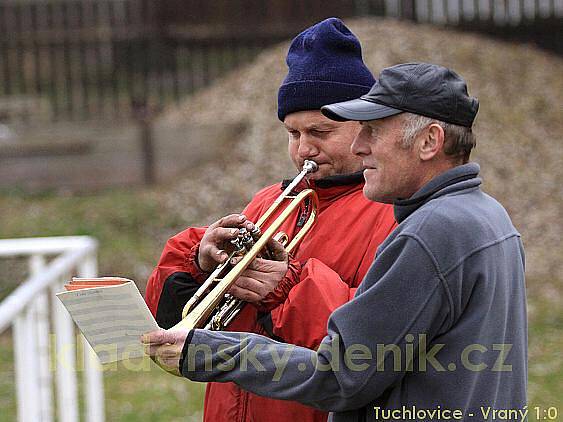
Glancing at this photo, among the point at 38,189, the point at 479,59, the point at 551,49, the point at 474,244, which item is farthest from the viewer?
the point at 551,49

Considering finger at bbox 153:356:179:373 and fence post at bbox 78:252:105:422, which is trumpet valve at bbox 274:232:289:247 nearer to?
finger at bbox 153:356:179:373

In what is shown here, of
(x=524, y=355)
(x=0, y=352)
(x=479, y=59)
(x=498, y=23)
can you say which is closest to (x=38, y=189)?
(x=0, y=352)

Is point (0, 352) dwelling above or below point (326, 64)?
below

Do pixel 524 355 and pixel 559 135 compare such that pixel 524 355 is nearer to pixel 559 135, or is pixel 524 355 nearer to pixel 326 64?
pixel 326 64

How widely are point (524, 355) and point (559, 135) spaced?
9.68 meters

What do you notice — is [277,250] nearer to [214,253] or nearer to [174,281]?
[214,253]

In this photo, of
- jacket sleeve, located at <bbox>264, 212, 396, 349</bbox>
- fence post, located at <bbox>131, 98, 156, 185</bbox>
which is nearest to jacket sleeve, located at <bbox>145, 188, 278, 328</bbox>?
jacket sleeve, located at <bbox>264, 212, 396, 349</bbox>

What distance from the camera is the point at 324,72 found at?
3164 mm

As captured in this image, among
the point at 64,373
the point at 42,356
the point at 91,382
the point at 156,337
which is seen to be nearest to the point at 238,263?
the point at 156,337

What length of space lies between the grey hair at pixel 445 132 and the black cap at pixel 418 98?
0.5 inches

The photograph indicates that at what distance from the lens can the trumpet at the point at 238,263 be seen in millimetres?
2857

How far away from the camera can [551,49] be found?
46.0ft

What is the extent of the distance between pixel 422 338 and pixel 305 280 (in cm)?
46

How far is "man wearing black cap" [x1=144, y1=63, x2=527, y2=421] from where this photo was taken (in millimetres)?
2436
